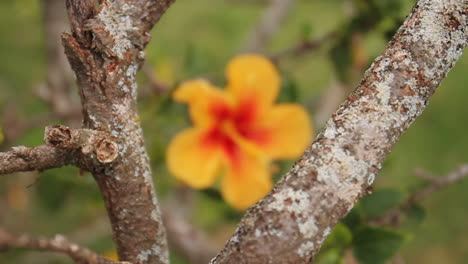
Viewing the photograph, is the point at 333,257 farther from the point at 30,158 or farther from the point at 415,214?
the point at 30,158

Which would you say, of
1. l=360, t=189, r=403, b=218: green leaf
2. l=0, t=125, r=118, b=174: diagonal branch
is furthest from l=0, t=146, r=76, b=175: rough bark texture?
l=360, t=189, r=403, b=218: green leaf

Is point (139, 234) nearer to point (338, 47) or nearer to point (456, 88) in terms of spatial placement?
point (338, 47)

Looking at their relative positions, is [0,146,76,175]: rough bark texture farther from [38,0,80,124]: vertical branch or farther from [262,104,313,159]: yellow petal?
[38,0,80,124]: vertical branch

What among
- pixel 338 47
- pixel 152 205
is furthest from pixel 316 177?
pixel 338 47

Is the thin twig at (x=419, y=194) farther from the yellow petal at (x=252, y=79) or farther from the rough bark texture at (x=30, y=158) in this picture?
the rough bark texture at (x=30, y=158)

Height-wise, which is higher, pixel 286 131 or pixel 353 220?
pixel 286 131

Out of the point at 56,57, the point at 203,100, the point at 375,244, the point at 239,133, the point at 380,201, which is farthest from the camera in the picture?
the point at 56,57

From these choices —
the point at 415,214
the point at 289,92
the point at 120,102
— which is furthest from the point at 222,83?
the point at 120,102
